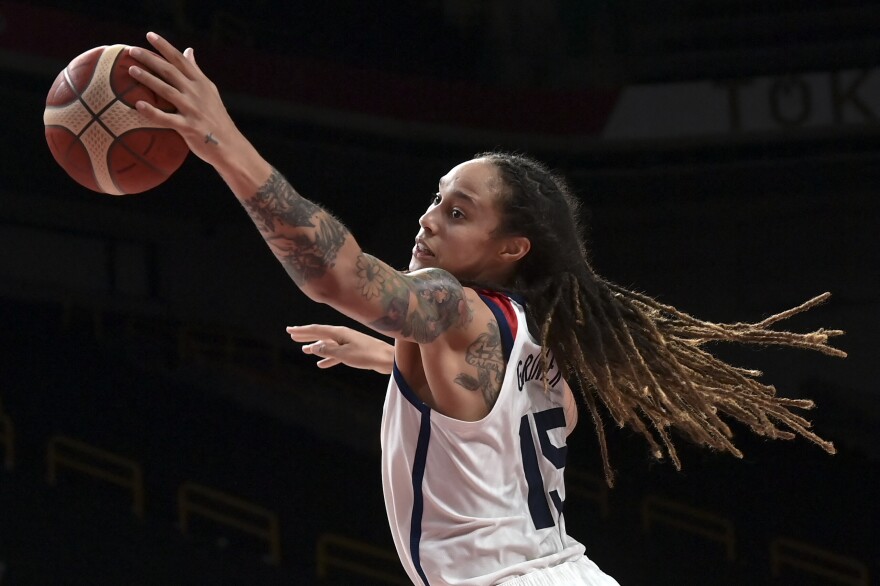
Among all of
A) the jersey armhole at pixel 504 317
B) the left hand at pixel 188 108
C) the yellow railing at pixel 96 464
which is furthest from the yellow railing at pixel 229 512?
the left hand at pixel 188 108

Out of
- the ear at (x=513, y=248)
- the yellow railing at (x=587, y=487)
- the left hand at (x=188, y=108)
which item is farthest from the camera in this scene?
the yellow railing at (x=587, y=487)

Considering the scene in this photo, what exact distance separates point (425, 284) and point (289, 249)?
29 centimetres

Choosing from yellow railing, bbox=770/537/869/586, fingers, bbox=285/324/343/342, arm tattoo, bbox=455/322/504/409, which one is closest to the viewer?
arm tattoo, bbox=455/322/504/409

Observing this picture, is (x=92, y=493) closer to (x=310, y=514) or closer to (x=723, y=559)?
(x=310, y=514)

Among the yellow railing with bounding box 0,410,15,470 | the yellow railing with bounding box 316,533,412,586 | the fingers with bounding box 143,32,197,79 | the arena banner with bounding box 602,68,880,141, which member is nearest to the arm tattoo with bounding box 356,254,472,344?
the fingers with bounding box 143,32,197,79

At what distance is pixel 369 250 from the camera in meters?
8.26

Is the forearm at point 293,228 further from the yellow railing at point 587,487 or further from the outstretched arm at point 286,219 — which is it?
the yellow railing at point 587,487

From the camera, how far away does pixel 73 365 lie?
28.1 ft

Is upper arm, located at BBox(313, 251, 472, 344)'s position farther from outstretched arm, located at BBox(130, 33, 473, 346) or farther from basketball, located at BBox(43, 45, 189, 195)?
basketball, located at BBox(43, 45, 189, 195)

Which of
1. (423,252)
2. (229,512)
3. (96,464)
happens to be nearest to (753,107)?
(229,512)

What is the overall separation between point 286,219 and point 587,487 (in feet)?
22.0

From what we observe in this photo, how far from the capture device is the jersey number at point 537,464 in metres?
2.12

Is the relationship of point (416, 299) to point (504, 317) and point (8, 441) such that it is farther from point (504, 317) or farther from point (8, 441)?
point (8, 441)

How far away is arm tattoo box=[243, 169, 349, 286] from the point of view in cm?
166
